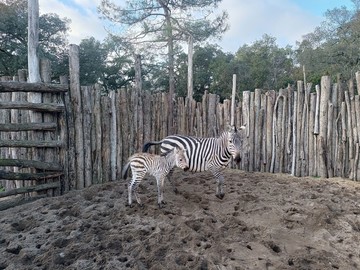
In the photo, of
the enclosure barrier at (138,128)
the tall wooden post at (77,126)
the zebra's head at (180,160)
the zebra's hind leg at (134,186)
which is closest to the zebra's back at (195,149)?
the zebra's head at (180,160)

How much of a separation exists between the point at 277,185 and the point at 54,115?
171 inches

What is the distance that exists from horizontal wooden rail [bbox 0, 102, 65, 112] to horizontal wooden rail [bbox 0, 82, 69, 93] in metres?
0.23

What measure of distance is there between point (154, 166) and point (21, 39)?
56.3ft

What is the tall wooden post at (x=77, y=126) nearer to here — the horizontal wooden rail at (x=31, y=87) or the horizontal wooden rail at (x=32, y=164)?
the horizontal wooden rail at (x=31, y=87)

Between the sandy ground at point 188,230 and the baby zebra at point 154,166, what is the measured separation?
0.93 feet

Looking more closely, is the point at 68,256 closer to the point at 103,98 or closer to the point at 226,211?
the point at 226,211

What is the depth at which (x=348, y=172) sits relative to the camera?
764cm

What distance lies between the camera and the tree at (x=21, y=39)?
61.3 ft

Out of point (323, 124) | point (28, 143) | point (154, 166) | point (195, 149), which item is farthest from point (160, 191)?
point (323, 124)

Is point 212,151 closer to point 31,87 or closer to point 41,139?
point 41,139

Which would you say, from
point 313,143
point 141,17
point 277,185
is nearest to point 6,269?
point 277,185

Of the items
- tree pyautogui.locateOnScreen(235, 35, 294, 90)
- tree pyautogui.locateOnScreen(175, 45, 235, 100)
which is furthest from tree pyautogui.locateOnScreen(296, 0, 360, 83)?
tree pyautogui.locateOnScreen(175, 45, 235, 100)

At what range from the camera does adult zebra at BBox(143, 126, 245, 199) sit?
6.43 metres

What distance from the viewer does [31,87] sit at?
240 inches
